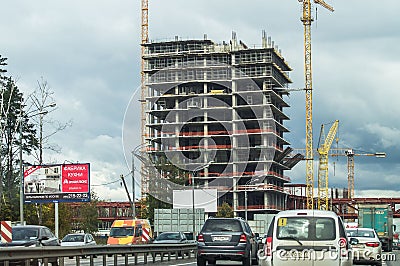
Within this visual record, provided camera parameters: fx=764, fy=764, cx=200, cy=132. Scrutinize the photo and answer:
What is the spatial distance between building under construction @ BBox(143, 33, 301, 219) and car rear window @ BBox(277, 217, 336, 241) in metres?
110

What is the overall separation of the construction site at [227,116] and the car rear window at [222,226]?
97.1 m

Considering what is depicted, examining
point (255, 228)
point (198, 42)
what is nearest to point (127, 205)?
point (198, 42)

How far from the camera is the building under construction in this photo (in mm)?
134375

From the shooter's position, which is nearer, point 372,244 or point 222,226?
point 222,226

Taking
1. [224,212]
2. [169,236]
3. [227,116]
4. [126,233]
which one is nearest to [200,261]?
[169,236]

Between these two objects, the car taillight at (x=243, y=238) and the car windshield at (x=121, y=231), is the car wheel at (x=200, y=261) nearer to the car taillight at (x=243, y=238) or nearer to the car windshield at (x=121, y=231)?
the car taillight at (x=243, y=238)

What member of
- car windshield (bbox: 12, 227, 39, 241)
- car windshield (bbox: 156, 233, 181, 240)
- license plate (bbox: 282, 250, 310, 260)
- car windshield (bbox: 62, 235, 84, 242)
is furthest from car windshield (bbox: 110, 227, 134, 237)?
license plate (bbox: 282, 250, 310, 260)

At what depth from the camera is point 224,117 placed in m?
140

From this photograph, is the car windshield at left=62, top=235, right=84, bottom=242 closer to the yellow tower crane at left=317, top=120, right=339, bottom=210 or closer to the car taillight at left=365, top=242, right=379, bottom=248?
the car taillight at left=365, top=242, right=379, bottom=248

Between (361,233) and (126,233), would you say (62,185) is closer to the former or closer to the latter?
(126,233)

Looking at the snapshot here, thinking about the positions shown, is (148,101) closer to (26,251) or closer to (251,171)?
(251,171)

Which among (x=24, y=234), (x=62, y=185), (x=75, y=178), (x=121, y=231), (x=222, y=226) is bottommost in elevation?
(x=121, y=231)

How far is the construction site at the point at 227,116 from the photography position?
134500 millimetres

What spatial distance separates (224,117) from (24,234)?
112782mm
